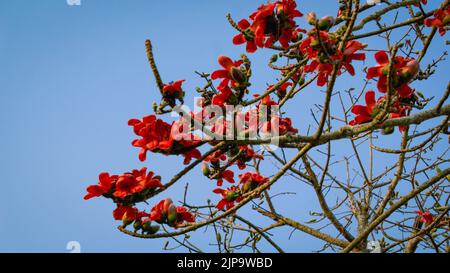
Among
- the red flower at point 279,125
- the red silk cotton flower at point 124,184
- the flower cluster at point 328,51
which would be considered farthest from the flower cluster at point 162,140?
the flower cluster at point 328,51

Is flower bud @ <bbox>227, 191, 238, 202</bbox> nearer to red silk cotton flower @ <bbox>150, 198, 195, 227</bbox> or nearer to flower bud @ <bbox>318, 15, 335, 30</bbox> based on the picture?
red silk cotton flower @ <bbox>150, 198, 195, 227</bbox>

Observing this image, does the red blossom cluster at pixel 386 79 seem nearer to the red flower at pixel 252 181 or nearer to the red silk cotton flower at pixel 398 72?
the red silk cotton flower at pixel 398 72

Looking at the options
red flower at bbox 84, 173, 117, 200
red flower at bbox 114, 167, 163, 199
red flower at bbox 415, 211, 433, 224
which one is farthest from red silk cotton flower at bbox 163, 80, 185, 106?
red flower at bbox 415, 211, 433, 224

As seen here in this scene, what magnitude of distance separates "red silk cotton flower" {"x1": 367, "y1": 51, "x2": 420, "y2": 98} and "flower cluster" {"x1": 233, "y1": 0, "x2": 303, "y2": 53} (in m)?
0.42

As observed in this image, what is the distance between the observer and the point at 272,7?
1.43 m

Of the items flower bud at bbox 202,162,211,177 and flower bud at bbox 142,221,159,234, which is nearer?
flower bud at bbox 142,221,159,234

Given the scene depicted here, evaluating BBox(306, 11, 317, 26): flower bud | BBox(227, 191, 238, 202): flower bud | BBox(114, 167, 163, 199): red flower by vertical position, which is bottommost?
BBox(114, 167, 163, 199): red flower

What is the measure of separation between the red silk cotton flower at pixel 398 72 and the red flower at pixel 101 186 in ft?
3.53

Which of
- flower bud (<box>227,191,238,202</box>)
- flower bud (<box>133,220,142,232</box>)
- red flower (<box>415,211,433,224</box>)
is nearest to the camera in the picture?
flower bud (<box>133,220,142,232</box>)

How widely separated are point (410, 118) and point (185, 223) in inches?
42.2

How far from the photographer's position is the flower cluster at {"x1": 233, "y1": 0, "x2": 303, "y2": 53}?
4.79 feet

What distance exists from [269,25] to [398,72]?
55cm

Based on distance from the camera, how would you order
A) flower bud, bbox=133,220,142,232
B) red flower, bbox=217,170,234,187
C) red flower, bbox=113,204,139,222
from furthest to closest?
1. red flower, bbox=217,170,234,187
2. flower bud, bbox=133,220,142,232
3. red flower, bbox=113,204,139,222
